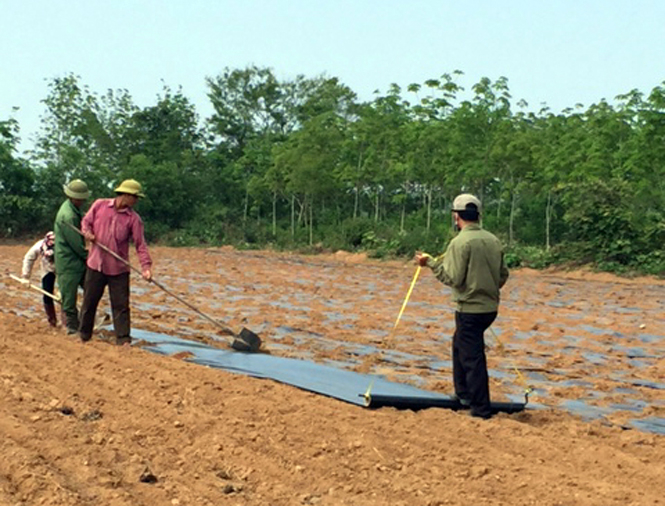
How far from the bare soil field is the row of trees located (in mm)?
16280

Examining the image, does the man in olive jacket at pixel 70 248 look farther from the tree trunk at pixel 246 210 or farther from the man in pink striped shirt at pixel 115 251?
the tree trunk at pixel 246 210

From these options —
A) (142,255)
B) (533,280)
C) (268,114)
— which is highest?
(268,114)

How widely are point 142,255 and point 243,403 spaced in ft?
9.86

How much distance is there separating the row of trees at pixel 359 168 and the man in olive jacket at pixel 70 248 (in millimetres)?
19314

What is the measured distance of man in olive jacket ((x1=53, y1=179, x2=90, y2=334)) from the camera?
8.90 m

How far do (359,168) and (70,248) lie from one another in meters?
27.2

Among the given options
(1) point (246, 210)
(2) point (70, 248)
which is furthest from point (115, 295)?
(1) point (246, 210)

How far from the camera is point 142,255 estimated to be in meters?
8.51

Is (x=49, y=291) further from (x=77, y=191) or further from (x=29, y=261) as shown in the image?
(x=77, y=191)

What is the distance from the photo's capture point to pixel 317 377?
24.4 feet

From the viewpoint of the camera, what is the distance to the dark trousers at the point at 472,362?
6.23 m

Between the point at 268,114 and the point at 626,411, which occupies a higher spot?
the point at 268,114

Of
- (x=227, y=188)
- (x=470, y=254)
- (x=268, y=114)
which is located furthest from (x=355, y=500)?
(x=268, y=114)

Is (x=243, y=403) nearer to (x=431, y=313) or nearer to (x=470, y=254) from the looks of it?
(x=470, y=254)
